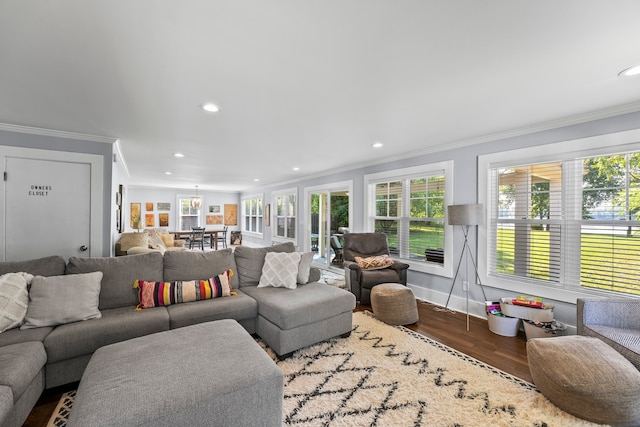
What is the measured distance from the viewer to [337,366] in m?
2.32

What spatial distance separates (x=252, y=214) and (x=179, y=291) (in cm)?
809

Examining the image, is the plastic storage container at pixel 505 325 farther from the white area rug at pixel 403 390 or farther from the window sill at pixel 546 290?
the white area rug at pixel 403 390

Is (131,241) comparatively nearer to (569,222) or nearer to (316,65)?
(316,65)

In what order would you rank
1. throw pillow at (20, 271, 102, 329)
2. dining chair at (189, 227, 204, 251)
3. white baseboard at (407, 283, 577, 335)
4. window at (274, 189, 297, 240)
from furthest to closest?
1. dining chair at (189, 227, 204, 251)
2. window at (274, 189, 297, 240)
3. white baseboard at (407, 283, 577, 335)
4. throw pillow at (20, 271, 102, 329)

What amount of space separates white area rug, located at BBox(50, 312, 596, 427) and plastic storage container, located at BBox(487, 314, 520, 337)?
0.80m

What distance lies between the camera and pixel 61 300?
7.08 feet

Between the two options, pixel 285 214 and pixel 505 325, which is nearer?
pixel 505 325

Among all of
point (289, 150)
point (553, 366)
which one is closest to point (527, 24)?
point (553, 366)

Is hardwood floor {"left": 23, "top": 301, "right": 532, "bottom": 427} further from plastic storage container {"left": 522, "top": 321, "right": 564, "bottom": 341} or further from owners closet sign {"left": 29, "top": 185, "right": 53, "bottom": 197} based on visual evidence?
owners closet sign {"left": 29, "top": 185, "right": 53, "bottom": 197}

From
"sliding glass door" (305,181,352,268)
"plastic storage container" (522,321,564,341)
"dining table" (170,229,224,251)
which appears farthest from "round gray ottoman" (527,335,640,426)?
"dining table" (170,229,224,251)

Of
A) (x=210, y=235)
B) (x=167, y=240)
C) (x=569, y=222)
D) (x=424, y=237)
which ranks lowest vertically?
(x=210, y=235)

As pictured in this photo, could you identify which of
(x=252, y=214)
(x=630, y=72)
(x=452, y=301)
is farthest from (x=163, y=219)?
(x=630, y=72)

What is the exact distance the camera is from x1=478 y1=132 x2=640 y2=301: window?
2.58 metres

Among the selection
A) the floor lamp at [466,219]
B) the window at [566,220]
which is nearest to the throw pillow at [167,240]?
the floor lamp at [466,219]
